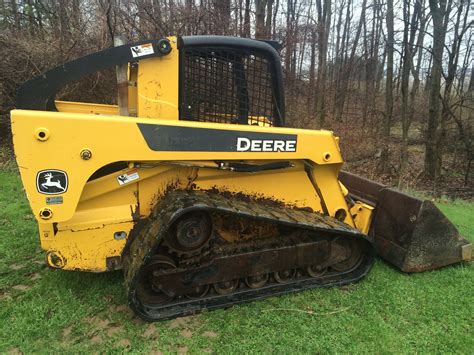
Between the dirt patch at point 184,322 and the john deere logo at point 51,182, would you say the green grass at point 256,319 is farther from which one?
the john deere logo at point 51,182

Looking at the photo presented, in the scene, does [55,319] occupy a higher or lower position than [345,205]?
lower

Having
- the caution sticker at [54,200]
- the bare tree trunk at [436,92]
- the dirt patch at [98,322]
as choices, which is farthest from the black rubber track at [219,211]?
the bare tree trunk at [436,92]

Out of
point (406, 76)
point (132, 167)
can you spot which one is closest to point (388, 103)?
point (406, 76)

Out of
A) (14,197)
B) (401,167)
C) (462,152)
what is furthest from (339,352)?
(462,152)

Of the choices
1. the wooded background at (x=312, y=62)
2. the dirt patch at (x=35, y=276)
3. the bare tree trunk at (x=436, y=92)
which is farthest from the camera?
the bare tree trunk at (x=436, y=92)

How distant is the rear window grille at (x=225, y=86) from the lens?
9.91 feet

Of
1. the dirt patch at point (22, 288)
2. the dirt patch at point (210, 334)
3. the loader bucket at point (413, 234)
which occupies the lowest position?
the dirt patch at point (210, 334)

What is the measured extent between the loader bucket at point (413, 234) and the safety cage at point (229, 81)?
1390mm

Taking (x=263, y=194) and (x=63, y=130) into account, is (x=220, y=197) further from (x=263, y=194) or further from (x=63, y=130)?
(x=63, y=130)

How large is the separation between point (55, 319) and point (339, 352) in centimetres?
197

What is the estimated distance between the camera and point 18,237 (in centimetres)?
408

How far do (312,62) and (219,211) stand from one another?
16.1 m

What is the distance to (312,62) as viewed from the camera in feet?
56.9

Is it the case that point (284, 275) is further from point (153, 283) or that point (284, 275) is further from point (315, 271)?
point (153, 283)
